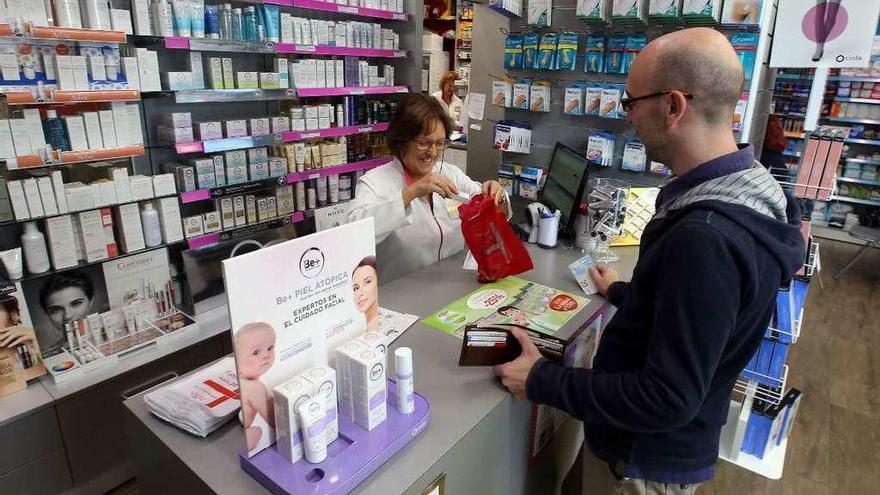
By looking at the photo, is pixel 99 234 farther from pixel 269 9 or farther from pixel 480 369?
pixel 480 369

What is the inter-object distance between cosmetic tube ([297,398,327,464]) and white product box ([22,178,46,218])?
2.33 meters

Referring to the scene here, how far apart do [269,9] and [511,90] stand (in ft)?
5.66

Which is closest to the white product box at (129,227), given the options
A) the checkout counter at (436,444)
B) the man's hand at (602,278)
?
the checkout counter at (436,444)

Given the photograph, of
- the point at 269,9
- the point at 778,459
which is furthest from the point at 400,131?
the point at 778,459

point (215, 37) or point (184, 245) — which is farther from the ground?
point (215, 37)

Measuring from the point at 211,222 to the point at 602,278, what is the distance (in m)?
2.61

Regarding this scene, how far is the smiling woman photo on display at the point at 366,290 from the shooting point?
1279 millimetres

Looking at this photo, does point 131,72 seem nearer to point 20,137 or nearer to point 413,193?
point 20,137

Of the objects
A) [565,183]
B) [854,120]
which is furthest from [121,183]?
[854,120]

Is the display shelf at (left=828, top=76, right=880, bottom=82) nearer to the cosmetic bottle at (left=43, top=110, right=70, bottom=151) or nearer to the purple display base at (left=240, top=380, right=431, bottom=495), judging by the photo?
the purple display base at (left=240, top=380, right=431, bottom=495)

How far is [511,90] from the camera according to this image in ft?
12.0

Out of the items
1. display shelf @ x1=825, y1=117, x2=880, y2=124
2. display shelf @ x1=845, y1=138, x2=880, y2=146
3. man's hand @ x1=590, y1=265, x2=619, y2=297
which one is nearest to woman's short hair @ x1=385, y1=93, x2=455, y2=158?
man's hand @ x1=590, y1=265, x2=619, y2=297

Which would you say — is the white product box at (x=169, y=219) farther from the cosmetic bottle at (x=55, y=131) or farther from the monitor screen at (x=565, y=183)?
the monitor screen at (x=565, y=183)

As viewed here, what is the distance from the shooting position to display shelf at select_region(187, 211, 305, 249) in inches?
136
